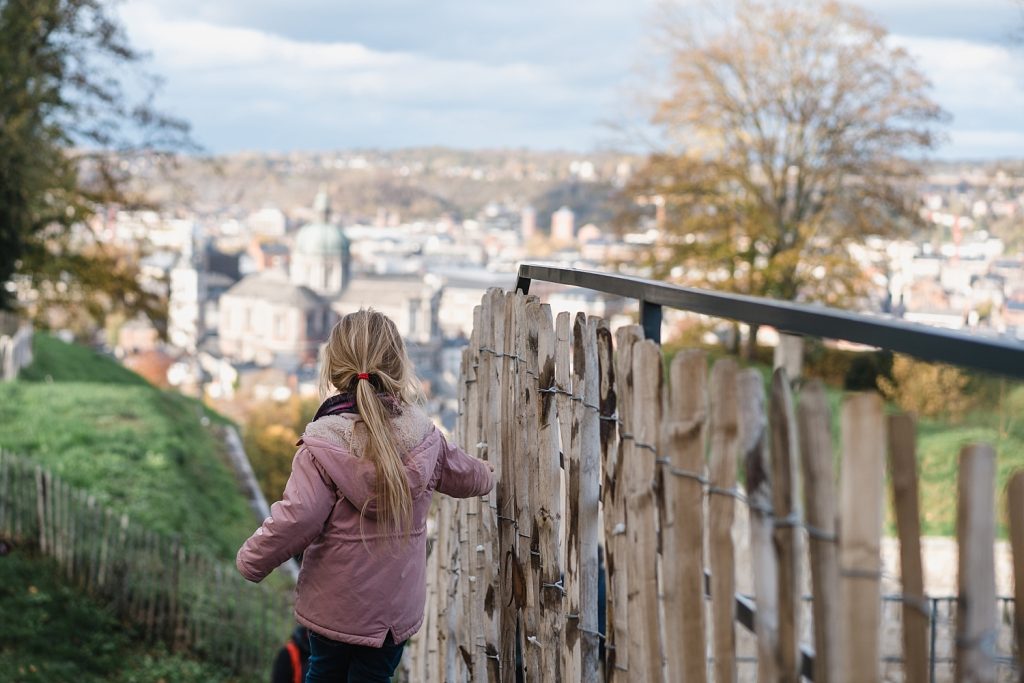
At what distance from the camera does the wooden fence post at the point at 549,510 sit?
284cm

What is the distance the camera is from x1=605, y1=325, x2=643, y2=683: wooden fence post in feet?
7.56

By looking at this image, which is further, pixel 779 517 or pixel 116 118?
pixel 116 118

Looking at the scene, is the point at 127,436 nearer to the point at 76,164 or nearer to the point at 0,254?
the point at 0,254

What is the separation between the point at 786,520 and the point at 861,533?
6.4 inches

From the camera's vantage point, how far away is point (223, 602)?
8773 millimetres

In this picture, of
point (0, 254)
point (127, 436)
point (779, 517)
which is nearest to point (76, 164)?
point (0, 254)

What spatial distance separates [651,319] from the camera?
253 centimetres

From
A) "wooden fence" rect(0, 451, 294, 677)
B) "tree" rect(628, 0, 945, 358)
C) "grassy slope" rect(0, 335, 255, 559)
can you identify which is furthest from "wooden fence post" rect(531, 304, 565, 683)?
"tree" rect(628, 0, 945, 358)

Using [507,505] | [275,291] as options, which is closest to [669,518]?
[507,505]

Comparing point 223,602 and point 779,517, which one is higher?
point 779,517

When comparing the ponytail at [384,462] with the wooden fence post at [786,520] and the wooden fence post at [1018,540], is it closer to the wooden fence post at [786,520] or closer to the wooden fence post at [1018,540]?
the wooden fence post at [786,520]

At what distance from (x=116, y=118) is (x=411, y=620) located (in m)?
23.1

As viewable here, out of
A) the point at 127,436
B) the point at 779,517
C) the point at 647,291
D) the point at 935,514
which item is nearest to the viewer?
the point at 779,517

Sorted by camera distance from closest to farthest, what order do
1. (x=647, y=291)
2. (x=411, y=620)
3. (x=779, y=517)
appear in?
(x=779, y=517), (x=647, y=291), (x=411, y=620)
